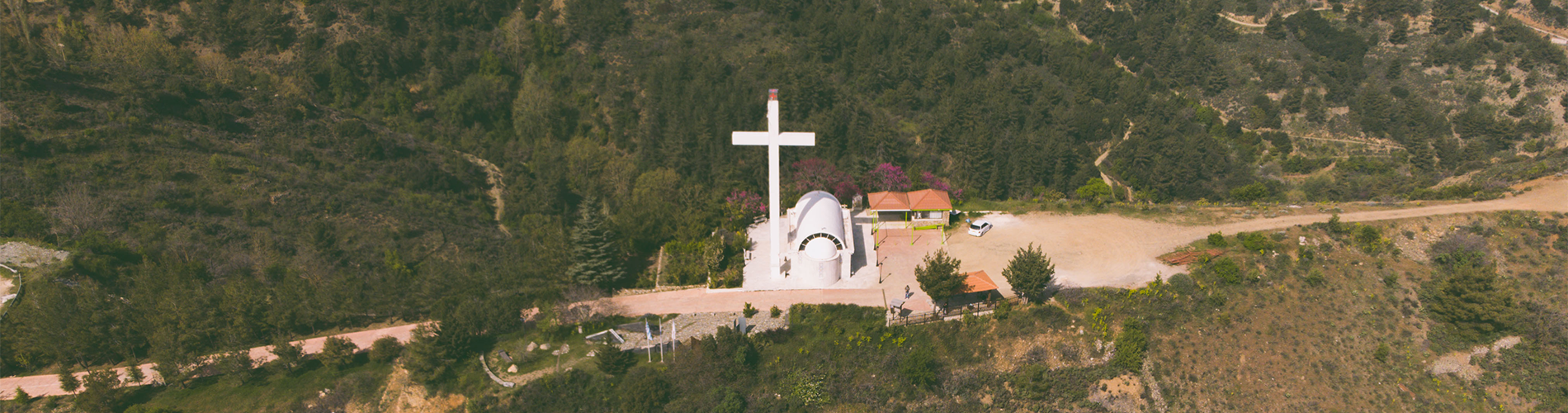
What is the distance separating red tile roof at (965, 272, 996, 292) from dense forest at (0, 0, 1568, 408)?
49.0ft

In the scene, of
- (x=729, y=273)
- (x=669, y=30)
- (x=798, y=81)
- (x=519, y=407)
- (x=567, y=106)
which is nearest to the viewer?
(x=519, y=407)

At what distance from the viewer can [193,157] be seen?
50969 millimetres

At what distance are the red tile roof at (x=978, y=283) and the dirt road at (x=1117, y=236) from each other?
2351 millimetres

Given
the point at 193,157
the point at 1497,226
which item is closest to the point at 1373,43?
the point at 1497,226

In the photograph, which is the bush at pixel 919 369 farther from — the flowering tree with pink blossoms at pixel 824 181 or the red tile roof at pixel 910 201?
Answer: the flowering tree with pink blossoms at pixel 824 181

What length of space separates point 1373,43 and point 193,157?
345ft

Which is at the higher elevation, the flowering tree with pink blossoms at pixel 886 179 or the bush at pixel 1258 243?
the flowering tree with pink blossoms at pixel 886 179

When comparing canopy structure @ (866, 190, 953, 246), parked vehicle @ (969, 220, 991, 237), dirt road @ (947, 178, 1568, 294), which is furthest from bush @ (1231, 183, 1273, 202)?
canopy structure @ (866, 190, 953, 246)

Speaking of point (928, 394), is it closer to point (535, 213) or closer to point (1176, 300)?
point (1176, 300)

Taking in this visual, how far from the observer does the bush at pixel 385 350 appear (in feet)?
120

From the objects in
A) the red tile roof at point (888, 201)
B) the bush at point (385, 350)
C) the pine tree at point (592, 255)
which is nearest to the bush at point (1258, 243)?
the red tile roof at point (888, 201)

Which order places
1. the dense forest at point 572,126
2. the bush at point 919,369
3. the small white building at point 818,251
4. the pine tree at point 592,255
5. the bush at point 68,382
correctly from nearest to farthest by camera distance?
the bush at point 68,382 → the bush at point 919,369 → the small white building at point 818,251 → the pine tree at point 592,255 → the dense forest at point 572,126

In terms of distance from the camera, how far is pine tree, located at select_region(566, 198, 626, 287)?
137ft

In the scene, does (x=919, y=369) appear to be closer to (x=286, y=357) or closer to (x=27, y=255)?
(x=286, y=357)
